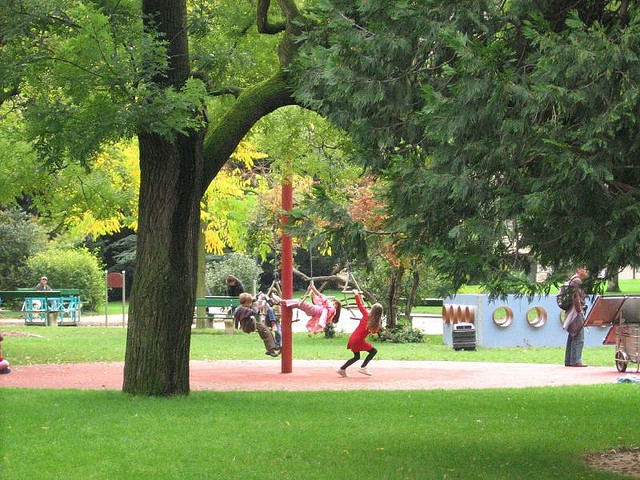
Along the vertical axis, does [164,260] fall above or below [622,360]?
above

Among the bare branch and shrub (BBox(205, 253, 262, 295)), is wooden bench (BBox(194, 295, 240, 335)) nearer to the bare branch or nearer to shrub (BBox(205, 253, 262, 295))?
shrub (BBox(205, 253, 262, 295))

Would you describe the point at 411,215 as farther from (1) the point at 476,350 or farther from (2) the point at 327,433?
(1) the point at 476,350

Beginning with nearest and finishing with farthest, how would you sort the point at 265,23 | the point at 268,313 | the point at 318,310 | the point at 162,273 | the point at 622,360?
the point at 162,273, the point at 265,23, the point at 622,360, the point at 318,310, the point at 268,313

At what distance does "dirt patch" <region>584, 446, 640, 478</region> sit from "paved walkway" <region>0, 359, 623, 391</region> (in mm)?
5924

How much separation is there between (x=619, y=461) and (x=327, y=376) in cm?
854

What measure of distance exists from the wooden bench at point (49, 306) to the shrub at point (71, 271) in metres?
5.28

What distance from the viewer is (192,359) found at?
69.7 feet

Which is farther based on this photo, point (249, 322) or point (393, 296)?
point (393, 296)

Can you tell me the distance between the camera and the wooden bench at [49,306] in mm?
34469

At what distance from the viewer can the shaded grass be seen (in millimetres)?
8781

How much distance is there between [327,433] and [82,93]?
14.3ft

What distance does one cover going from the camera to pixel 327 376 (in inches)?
697

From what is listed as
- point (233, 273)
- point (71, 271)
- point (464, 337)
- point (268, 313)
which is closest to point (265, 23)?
point (268, 313)

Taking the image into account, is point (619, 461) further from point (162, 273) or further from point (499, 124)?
point (162, 273)
